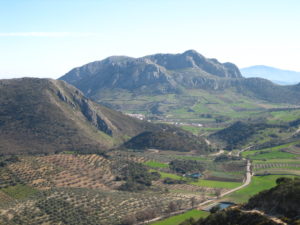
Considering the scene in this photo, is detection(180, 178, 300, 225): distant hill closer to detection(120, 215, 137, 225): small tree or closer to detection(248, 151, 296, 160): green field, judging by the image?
detection(120, 215, 137, 225): small tree

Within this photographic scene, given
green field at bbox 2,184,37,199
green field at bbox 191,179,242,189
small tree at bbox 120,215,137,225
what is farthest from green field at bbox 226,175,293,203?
green field at bbox 2,184,37,199

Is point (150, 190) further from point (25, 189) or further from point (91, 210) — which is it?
point (25, 189)

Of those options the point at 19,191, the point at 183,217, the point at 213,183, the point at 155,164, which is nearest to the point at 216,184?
the point at 213,183

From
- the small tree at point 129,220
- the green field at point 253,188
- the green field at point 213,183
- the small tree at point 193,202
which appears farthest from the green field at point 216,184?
the small tree at point 129,220

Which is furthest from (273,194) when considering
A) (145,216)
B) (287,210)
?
(145,216)

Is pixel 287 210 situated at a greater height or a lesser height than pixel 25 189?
greater

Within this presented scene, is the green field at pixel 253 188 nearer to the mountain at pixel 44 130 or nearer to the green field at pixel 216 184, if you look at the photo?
the green field at pixel 216 184
